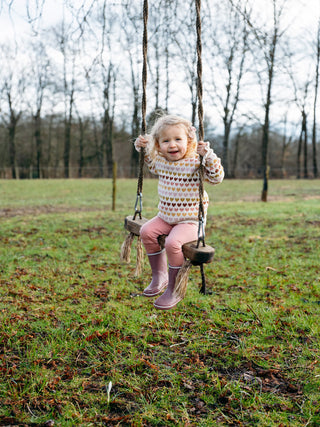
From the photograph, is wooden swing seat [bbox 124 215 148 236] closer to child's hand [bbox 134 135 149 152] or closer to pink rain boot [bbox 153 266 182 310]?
pink rain boot [bbox 153 266 182 310]

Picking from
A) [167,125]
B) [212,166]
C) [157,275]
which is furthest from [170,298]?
[167,125]

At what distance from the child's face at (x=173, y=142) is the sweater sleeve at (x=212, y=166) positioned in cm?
25

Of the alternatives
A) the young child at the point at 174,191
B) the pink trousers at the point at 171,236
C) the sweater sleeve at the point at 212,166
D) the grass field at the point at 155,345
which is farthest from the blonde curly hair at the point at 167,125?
the grass field at the point at 155,345

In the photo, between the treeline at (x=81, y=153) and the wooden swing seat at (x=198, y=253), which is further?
the treeline at (x=81, y=153)

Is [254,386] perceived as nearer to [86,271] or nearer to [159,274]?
[159,274]

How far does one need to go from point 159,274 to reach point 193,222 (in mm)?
509

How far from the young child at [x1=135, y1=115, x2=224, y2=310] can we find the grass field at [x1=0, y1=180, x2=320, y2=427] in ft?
2.60

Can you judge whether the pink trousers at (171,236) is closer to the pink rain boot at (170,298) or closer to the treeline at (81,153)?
the pink rain boot at (170,298)

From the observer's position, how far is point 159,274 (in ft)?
10.4

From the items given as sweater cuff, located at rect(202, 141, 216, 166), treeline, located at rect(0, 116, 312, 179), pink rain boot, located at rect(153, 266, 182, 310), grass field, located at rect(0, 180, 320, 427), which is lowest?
grass field, located at rect(0, 180, 320, 427)

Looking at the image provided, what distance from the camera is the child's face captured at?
2994mm

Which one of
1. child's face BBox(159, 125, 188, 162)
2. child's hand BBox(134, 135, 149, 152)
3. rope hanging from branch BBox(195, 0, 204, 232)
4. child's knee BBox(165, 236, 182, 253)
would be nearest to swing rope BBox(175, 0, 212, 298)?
rope hanging from branch BBox(195, 0, 204, 232)

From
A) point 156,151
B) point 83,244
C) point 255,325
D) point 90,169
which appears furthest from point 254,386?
point 90,169

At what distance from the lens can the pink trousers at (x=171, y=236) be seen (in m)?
2.88
